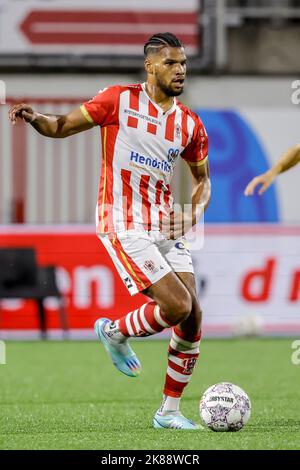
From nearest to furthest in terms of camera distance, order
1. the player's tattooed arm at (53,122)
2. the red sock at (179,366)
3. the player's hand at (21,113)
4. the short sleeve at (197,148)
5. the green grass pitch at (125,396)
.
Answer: the green grass pitch at (125,396)
the player's hand at (21,113)
the player's tattooed arm at (53,122)
the red sock at (179,366)
the short sleeve at (197,148)

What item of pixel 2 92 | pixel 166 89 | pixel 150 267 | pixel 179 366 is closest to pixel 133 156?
pixel 166 89

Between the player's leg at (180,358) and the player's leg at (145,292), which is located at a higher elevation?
the player's leg at (145,292)

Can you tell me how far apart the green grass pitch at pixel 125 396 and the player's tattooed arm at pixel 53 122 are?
1.76 meters

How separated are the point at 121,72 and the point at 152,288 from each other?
36.7 feet

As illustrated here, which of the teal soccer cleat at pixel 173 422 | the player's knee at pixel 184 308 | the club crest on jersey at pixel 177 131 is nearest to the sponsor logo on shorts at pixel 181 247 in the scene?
the player's knee at pixel 184 308

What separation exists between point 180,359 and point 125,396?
7.71ft

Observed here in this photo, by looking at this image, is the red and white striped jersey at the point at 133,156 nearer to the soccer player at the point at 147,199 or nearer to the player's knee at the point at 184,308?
the soccer player at the point at 147,199

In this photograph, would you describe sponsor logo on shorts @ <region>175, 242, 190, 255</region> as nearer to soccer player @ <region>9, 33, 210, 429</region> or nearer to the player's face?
soccer player @ <region>9, 33, 210, 429</region>

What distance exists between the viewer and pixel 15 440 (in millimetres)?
6832

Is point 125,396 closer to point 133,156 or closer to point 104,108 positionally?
point 133,156

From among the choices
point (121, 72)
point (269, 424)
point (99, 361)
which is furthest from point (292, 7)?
point (269, 424)

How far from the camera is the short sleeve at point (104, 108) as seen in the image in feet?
24.5

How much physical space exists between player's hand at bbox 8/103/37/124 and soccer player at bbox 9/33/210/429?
0.81 feet

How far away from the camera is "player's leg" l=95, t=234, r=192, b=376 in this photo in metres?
7.29
